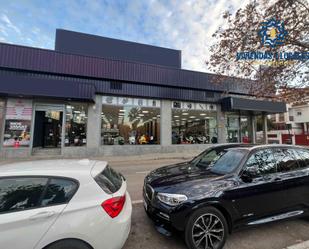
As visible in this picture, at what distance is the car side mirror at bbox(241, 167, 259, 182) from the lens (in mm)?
3248

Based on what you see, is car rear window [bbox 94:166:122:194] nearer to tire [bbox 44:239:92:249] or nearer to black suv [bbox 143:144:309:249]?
tire [bbox 44:239:92:249]

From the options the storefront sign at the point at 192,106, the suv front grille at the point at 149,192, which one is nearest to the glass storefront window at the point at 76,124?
the storefront sign at the point at 192,106

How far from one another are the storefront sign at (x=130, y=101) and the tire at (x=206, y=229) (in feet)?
46.6

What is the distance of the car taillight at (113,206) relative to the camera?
7.63 ft

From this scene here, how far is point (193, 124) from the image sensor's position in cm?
1941

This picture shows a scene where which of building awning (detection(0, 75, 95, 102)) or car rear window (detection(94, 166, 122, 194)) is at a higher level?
building awning (detection(0, 75, 95, 102))

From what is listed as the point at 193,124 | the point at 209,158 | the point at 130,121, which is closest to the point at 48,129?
the point at 130,121

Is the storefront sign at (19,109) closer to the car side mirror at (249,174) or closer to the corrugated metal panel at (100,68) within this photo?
the corrugated metal panel at (100,68)

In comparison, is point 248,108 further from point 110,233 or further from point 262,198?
point 110,233

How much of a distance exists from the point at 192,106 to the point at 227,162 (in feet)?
51.4

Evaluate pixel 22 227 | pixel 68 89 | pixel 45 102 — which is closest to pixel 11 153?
pixel 45 102

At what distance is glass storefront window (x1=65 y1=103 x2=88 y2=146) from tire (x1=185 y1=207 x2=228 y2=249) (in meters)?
13.7

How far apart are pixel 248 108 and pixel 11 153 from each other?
831 inches

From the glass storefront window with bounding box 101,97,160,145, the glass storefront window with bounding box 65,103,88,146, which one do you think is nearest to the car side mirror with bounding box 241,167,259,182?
the glass storefront window with bounding box 101,97,160,145
